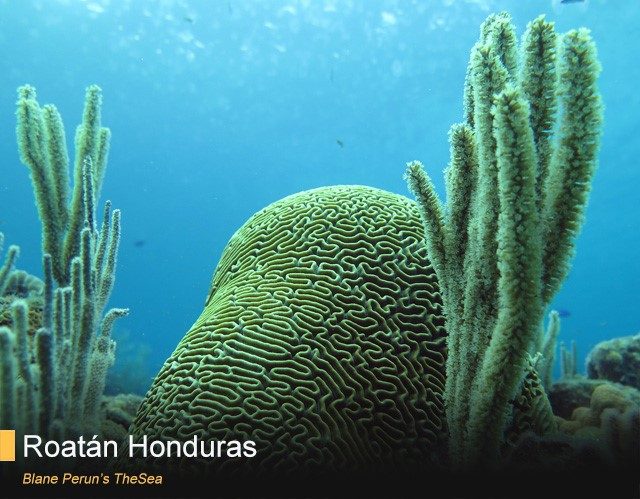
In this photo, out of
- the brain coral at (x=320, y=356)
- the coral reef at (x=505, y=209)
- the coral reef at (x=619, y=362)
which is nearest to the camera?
the coral reef at (x=505, y=209)

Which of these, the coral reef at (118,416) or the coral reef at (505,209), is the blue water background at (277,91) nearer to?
the coral reef at (118,416)

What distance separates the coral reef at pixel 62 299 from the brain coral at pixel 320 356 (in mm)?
496

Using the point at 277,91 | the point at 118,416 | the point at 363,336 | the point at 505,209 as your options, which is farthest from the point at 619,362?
the point at 277,91

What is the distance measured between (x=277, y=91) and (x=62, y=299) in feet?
101

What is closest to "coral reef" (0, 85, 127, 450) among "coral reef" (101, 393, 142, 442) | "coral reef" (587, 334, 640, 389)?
"coral reef" (101, 393, 142, 442)

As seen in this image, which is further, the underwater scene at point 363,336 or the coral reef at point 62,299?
the coral reef at point 62,299

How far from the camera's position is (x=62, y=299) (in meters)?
Result: 2.52

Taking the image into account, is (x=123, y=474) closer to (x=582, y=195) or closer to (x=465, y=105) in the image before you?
(x=582, y=195)

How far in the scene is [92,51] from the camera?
30703 millimetres

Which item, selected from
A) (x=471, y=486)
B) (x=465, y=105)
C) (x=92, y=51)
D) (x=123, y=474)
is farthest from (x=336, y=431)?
(x=92, y=51)

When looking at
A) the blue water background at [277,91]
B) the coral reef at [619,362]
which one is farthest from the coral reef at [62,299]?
the blue water background at [277,91]

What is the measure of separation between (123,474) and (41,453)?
0.39 meters

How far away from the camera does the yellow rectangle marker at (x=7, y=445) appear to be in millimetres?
1999

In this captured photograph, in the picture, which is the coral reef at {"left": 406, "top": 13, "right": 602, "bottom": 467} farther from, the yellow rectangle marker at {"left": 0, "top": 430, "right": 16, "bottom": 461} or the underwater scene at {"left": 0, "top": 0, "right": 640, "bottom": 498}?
the yellow rectangle marker at {"left": 0, "top": 430, "right": 16, "bottom": 461}
